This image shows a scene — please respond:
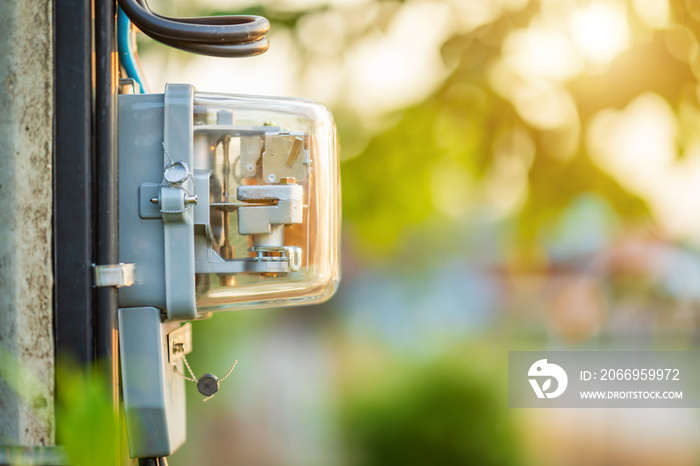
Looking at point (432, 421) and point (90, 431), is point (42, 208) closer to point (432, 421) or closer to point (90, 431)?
point (90, 431)

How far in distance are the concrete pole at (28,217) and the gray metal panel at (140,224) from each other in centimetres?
10

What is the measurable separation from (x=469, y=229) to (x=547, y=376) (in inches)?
61.3

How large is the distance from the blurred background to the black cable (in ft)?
5.08

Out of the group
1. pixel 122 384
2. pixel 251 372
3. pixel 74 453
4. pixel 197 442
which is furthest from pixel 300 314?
pixel 74 453

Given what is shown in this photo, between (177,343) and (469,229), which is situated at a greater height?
(469,229)

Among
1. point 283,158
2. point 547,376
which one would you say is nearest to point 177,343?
point 283,158

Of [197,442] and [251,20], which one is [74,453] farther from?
[197,442]

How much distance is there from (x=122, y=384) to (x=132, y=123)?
390mm

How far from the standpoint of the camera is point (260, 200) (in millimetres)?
963

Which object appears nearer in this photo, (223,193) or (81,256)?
(81,256)

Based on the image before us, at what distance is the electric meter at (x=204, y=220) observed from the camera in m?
0.91

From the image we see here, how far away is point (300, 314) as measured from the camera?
14.2 ft

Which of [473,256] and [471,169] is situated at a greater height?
[471,169]

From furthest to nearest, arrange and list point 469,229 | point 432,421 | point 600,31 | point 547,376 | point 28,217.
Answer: point 469,229
point 432,421
point 600,31
point 547,376
point 28,217
